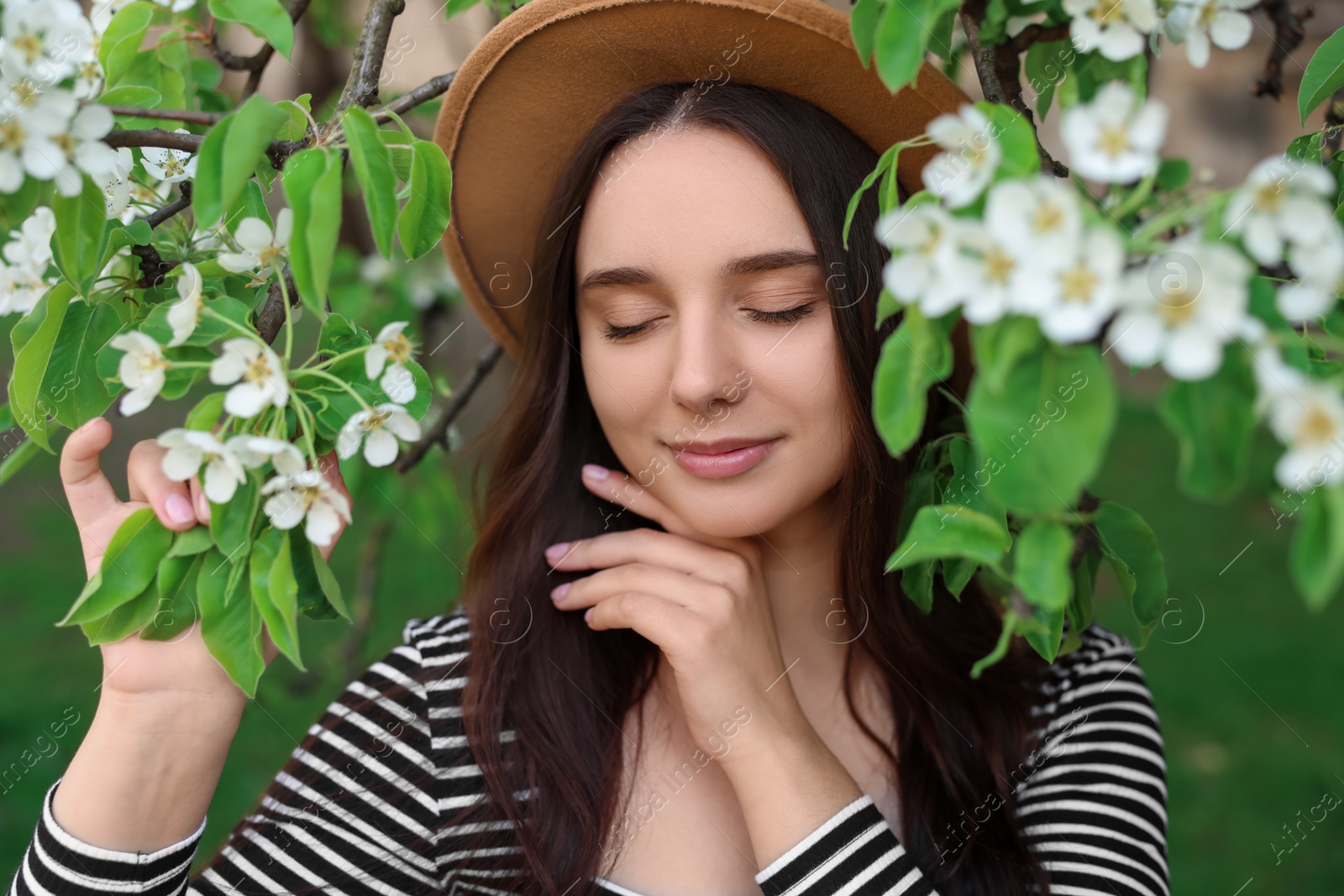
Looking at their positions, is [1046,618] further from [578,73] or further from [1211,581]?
[1211,581]

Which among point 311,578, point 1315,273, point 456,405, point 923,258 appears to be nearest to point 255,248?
point 311,578

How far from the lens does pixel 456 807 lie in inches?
58.4

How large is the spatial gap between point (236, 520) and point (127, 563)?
0.52ft

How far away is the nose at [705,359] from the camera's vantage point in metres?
1.18

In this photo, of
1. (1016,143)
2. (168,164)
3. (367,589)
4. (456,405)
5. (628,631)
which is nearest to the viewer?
(1016,143)

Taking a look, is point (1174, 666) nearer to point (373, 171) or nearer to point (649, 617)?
point (649, 617)

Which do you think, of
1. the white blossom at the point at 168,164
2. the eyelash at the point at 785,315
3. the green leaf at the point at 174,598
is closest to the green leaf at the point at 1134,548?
the eyelash at the point at 785,315

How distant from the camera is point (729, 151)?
1.25 meters

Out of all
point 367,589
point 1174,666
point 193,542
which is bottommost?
point 1174,666

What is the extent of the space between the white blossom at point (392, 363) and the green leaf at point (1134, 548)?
639 millimetres

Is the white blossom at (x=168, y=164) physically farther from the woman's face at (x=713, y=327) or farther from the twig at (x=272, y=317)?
the woman's face at (x=713, y=327)

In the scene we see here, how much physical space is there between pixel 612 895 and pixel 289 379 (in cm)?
87

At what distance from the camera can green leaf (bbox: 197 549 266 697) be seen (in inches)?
35.0

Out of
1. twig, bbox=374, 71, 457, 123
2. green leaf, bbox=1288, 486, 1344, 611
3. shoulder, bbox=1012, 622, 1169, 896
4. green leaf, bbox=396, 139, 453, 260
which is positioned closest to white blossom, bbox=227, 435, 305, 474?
green leaf, bbox=396, 139, 453, 260
